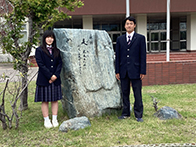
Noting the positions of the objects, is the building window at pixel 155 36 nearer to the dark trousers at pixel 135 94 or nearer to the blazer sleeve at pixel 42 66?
the dark trousers at pixel 135 94

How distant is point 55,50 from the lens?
3592 millimetres

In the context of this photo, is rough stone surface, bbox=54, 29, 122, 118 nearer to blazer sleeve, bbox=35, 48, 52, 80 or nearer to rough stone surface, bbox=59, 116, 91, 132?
rough stone surface, bbox=59, 116, 91, 132

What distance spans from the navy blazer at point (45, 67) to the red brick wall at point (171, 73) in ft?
12.9

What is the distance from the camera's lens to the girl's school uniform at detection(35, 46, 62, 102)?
3.46 metres

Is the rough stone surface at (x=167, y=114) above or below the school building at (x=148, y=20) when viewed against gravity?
below

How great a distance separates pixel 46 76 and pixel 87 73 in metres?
0.75

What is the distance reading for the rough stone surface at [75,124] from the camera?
339cm

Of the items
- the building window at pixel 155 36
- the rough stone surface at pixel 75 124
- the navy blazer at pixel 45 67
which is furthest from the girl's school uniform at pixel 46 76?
the building window at pixel 155 36

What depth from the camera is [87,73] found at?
3881 millimetres

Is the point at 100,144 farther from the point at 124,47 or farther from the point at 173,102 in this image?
the point at 173,102

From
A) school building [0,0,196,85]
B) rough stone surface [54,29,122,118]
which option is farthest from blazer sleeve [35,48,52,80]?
school building [0,0,196,85]

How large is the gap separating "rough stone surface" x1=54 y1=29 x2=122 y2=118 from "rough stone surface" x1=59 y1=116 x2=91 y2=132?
301 mm

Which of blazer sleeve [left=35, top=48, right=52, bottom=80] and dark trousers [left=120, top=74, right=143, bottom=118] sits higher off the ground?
blazer sleeve [left=35, top=48, right=52, bottom=80]

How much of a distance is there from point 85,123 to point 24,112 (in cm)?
172
